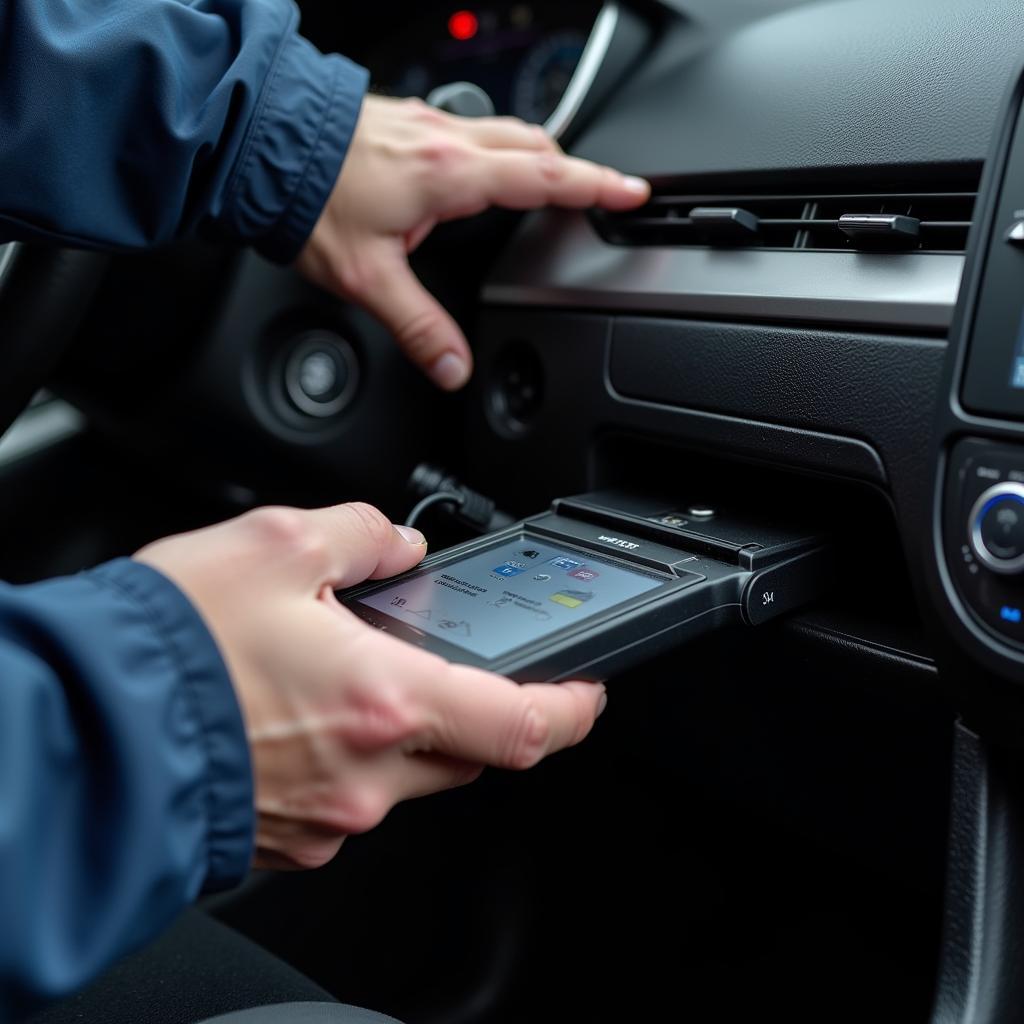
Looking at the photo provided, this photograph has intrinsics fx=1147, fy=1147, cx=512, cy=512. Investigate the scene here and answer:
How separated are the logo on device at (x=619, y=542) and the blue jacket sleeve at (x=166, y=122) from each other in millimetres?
339

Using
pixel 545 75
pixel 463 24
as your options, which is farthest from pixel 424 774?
pixel 463 24

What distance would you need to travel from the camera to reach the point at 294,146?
815 mm

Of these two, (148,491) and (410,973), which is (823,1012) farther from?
(148,491)

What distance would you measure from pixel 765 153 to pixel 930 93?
11 cm

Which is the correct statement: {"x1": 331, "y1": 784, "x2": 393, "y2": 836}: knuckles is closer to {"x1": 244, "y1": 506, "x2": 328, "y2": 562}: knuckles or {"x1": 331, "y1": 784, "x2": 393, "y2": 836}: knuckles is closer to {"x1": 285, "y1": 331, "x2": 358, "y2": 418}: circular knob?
{"x1": 244, "y1": 506, "x2": 328, "y2": 562}: knuckles

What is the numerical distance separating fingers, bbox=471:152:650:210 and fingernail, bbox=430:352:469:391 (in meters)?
0.13

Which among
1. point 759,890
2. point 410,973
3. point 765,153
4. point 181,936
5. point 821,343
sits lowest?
point 410,973

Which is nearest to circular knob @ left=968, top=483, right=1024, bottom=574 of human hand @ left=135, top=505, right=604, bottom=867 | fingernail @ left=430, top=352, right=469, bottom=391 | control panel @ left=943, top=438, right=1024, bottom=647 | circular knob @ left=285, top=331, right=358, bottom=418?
control panel @ left=943, top=438, right=1024, bottom=647

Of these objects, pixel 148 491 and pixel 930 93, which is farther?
pixel 148 491

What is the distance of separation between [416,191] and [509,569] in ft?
1.15

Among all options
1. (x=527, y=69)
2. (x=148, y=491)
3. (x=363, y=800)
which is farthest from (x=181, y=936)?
(x=527, y=69)

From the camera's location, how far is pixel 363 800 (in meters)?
0.50

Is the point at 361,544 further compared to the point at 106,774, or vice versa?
the point at 361,544

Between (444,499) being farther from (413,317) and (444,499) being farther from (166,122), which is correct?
(166,122)
